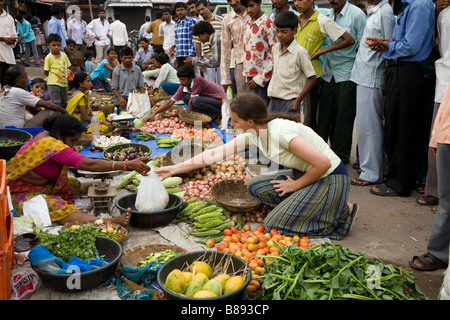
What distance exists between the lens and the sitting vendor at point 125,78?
25.1 ft

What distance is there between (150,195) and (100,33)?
11.4 meters

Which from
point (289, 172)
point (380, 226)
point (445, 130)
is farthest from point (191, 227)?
point (445, 130)

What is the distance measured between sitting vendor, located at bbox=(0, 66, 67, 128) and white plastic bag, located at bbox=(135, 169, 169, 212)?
2564 mm

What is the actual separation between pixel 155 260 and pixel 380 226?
2091mm

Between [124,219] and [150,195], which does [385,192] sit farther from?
[124,219]

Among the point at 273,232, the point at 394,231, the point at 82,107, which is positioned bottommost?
the point at 394,231

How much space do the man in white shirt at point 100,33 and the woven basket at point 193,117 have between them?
797 cm

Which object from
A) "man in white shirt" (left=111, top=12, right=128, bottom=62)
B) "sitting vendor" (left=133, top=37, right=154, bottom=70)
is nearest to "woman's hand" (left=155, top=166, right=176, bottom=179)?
"sitting vendor" (left=133, top=37, right=154, bottom=70)

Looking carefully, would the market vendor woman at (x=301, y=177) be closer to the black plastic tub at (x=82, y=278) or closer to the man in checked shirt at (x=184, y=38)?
the black plastic tub at (x=82, y=278)

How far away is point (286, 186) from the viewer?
3416 mm

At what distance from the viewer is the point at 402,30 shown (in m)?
4.10

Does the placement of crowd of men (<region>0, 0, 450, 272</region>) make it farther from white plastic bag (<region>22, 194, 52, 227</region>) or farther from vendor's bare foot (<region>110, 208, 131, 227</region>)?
white plastic bag (<region>22, 194, 52, 227</region>)

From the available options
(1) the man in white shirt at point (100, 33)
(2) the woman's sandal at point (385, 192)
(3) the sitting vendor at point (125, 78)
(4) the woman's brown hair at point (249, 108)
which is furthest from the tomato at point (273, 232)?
(1) the man in white shirt at point (100, 33)

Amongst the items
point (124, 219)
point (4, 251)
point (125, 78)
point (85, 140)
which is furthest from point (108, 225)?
point (125, 78)
